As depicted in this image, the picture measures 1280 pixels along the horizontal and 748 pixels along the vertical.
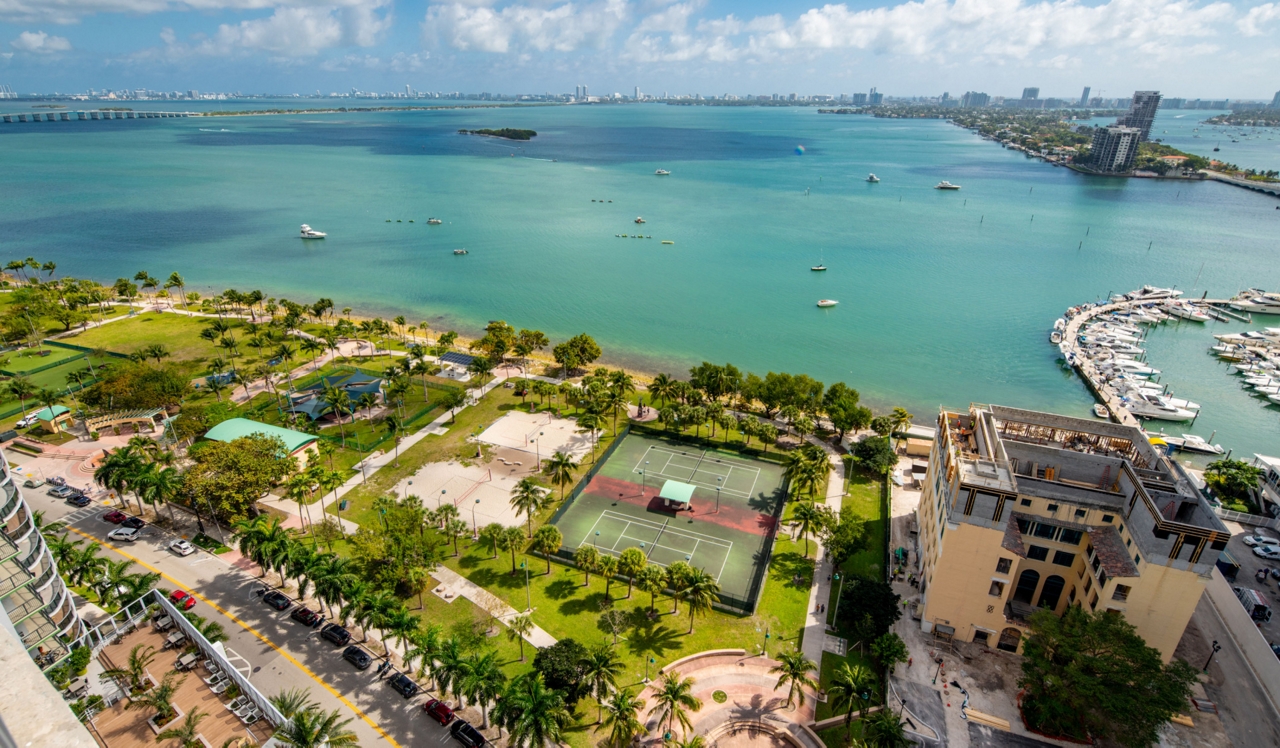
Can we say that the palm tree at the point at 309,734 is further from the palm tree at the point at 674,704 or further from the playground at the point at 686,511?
the playground at the point at 686,511

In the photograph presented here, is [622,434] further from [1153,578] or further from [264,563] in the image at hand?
[1153,578]

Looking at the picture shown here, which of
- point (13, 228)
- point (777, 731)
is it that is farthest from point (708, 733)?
point (13, 228)

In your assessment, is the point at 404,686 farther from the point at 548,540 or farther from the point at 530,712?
the point at 548,540

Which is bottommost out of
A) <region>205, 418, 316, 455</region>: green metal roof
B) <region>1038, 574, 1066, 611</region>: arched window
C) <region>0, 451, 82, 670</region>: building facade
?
<region>1038, 574, 1066, 611</region>: arched window

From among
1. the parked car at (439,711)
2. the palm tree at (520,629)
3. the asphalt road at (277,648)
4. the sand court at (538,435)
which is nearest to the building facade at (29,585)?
the asphalt road at (277,648)

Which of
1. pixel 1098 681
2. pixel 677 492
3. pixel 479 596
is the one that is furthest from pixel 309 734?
pixel 1098 681

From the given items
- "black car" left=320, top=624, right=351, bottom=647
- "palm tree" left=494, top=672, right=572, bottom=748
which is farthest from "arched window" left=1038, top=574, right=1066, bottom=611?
"black car" left=320, top=624, right=351, bottom=647

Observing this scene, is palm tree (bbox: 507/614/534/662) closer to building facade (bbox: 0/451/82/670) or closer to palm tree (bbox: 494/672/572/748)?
palm tree (bbox: 494/672/572/748)
